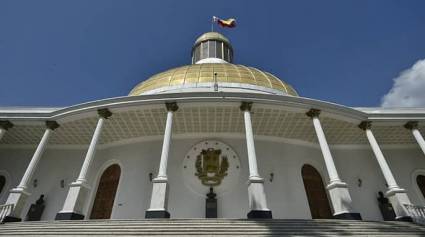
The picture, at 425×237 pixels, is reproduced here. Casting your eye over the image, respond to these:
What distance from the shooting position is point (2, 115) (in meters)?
12.4

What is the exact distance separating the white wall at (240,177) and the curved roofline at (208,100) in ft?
9.53

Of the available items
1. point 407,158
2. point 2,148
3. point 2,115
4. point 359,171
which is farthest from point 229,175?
point 2,148

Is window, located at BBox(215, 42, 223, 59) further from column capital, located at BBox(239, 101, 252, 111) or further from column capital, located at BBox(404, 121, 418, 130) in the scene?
column capital, located at BBox(404, 121, 418, 130)

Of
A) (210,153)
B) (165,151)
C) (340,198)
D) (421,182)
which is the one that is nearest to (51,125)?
(165,151)

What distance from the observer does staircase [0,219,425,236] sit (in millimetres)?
6820

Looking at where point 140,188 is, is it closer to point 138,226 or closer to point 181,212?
point 181,212

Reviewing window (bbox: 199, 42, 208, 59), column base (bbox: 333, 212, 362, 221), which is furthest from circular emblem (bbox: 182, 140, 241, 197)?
window (bbox: 199, 42, 208, 59)

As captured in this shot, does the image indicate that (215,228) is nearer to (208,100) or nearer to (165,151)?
(165,151)

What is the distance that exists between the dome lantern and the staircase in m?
20.1

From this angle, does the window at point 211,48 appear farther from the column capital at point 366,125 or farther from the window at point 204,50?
the column capital at point 366,125

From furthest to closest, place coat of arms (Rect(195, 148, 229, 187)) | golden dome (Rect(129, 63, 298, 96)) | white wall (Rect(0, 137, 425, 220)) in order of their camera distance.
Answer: golden dome (Rect(129, 63, 298, 96))
coat of arms (Rect(195, 148, 229, 187))
white wall (Rect(0, 137, 425, 220))

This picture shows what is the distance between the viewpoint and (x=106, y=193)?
43.1ft

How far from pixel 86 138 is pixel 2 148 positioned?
5091 millimetres

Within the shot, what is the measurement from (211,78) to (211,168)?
19.6ft
